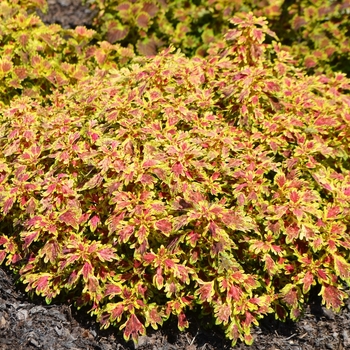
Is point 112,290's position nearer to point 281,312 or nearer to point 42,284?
point 42,284

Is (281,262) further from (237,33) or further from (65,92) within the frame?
(65,92)

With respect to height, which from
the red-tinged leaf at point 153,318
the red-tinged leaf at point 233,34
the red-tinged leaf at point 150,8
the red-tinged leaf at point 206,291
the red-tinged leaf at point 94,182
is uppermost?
the red-tinged leaf at point 233,34

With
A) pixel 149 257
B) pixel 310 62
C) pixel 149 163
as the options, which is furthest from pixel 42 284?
pixel 310 62

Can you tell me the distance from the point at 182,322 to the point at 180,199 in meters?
0.62

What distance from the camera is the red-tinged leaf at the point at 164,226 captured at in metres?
2.78

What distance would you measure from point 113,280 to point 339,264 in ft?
3.76

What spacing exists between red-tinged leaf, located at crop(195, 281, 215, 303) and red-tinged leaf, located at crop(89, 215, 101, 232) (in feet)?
1.98

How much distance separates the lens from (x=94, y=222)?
294 cm

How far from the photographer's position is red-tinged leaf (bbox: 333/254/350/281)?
289 cm

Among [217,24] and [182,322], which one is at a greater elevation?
[217,24]

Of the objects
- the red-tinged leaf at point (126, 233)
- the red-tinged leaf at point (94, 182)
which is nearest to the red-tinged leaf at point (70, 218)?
the red-tinged leaf at point (94, 182)

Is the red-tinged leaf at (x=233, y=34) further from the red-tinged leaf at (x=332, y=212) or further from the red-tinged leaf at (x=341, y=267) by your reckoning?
the red-tinged leaf at (x=341, y=267)

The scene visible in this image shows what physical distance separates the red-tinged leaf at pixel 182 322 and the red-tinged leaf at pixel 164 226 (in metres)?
0.46

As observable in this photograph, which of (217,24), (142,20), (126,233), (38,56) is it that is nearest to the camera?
(126,233)
